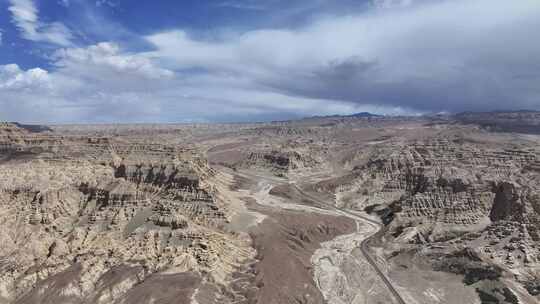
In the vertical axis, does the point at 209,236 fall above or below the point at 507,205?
below

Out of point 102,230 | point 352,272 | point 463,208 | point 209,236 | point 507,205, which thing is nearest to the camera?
point 352,272

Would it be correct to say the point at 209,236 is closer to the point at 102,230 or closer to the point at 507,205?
the point at 102,230

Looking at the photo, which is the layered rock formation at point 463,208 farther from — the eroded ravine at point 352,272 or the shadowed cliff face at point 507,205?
the eroded ravine at point 352,272

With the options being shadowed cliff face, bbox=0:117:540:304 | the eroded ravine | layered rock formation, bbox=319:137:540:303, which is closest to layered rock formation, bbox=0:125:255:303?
shadowed cliff face, bbox=0:117:540:304

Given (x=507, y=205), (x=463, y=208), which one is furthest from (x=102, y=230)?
(x=507, y=205)

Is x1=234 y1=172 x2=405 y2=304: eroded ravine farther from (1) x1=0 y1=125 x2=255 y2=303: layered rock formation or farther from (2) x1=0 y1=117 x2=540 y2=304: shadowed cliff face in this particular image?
(1) x1=0 y1=125 x2=255 y2=303: layered rock formation

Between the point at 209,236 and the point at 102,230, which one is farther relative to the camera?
the point at 102,230

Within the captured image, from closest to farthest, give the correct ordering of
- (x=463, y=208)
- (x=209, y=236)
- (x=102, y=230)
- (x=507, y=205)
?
(x=209, y=236), (x=102, y=230), (x=507, y=205), (x=463, y=208)

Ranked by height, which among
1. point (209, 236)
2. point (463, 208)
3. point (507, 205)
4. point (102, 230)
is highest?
point (102, 230)

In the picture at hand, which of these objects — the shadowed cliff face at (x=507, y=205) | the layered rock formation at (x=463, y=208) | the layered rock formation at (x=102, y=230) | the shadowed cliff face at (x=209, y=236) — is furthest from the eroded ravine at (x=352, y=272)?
the shadowed cliff face at (x=507, y=205)

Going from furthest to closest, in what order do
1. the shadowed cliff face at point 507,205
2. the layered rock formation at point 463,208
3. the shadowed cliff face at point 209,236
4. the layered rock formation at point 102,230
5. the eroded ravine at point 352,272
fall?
the shadowed cliff face at point 507,205 → the layered rock formation at point 463,208 → the eroded ravine at point 352,272 → the shadowed cliff face at point 209,236 → the layered rock formation at point 102,230

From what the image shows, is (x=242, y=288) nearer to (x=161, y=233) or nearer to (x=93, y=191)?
(x=161, y=233)
